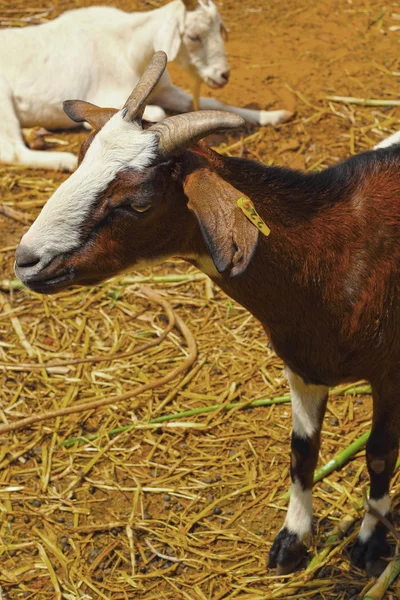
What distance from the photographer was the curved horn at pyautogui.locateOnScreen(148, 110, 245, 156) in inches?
116

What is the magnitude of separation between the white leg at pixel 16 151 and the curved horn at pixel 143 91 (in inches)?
129

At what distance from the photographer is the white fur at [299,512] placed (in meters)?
3.97

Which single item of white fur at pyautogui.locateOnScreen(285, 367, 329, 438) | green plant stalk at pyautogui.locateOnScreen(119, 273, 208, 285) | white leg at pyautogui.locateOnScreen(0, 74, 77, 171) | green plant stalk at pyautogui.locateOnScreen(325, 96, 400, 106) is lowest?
green plant stalk at pyautogui.locateOnScreen(119, 273, 208, 285)

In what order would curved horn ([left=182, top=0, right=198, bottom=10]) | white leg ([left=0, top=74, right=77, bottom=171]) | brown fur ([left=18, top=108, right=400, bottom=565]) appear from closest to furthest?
brown fur ([left=18, top=108, right=400, bottom=565]), white leg ([left=0, top=74, right=77, bottom=171]), curved horn ([left=182, top=0, right=198, bottom=10])

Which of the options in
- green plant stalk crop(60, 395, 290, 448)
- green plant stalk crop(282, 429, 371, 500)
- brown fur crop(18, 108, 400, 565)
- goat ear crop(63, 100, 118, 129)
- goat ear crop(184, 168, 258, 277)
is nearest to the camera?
goat ear crop(184, 168, 258, 277)

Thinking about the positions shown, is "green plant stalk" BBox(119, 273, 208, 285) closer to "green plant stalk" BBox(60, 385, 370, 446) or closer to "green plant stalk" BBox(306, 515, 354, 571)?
"green plant stalk" BBox(60, 385, 370, 446)

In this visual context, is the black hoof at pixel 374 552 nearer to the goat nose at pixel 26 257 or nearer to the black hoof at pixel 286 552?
the black hoof at pixel 286 552

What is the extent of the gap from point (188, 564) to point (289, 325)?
1.28 metres

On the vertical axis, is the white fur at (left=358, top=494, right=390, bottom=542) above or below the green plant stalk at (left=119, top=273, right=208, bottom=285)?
above

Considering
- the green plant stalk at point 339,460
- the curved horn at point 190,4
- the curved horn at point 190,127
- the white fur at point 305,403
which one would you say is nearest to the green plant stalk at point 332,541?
the green plant stalk at point 339,460

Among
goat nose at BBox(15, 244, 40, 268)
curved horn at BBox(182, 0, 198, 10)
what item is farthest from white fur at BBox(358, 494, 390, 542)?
curved horn at BBox(182, 0, 198, 10)

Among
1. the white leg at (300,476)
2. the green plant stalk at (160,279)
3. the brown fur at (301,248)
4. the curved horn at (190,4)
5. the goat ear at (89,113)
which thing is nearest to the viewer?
the brown fur at (301,248)

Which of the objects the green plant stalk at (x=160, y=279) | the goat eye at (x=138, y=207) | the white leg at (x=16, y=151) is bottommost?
the green plant stalk at (x=160, y=279)

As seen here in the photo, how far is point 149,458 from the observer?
455cm
